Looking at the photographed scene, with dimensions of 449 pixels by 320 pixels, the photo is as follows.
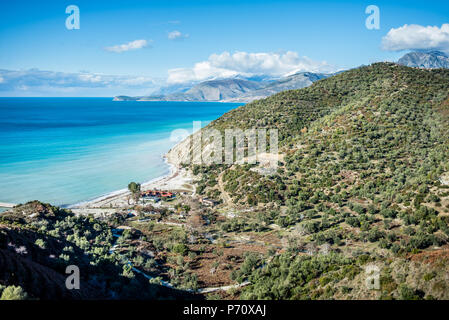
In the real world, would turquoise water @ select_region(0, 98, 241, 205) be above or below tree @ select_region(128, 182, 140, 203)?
above

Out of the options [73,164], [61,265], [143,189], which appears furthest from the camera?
[73,164]

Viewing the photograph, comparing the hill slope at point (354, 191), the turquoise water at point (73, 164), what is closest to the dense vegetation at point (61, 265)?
the hill slope at point (354, 191)

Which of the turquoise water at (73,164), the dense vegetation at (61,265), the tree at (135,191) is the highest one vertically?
the turquoise water at (73,164)

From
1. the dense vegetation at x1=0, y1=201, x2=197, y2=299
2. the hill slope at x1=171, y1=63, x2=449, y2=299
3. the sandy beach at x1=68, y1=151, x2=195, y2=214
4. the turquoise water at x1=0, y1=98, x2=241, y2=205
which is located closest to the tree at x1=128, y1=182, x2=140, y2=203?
the sandy beach at x1=68, y1=151, x2=195, y2=214

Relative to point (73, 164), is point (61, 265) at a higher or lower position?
lower

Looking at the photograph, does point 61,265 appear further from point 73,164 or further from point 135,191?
point 73,164

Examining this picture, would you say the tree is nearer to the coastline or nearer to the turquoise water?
the coastline

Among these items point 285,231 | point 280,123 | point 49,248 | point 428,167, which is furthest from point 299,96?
point 49,248

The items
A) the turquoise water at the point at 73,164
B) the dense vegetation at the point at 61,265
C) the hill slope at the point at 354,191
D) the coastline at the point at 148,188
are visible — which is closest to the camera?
the dense vegetation at the point at 61,265

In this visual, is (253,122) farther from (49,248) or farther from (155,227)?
(49,248)

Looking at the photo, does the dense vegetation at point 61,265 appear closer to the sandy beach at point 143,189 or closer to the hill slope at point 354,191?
the hill slope at point 354,191

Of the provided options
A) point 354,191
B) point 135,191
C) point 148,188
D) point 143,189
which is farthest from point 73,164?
point 354,191
